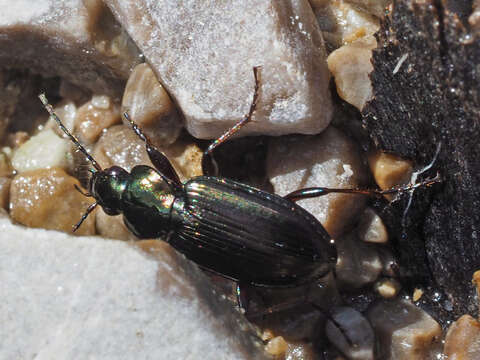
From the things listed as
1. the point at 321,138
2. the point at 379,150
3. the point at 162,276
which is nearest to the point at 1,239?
the point at 162,276

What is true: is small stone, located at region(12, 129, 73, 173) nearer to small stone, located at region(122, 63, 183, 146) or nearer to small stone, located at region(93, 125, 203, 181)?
small stone, located at region(93, 125, 203, 181)

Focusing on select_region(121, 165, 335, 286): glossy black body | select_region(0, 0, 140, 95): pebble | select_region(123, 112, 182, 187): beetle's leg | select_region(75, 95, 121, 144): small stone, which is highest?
select_region(0, 0, 140, 95): pebble

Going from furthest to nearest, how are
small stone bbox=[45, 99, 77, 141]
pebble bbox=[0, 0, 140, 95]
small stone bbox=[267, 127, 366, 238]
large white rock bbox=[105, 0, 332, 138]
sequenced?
1. small stone bbox=[45, 99, 77, 141]
2. pebble bbox=[0, 0, 140, 95]
3. small stone bbox=[267, 127, 366, 238]
4. large white rock bbox=[105, 0, 332, 138]

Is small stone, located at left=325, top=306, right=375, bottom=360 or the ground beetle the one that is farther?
small stone, located at left=325, top=306, right=375, bottom=360

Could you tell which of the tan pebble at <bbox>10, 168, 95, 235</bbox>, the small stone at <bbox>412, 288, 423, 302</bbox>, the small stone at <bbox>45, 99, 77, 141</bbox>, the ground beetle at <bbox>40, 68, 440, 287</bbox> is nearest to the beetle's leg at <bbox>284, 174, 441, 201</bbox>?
the ground beetle at <bbox>40, 68, 440, 287</bbox>

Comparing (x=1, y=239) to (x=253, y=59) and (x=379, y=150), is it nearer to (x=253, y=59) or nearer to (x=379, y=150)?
(x=253, y=59)

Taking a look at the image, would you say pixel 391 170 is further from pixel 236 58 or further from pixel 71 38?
pixel 71 38
